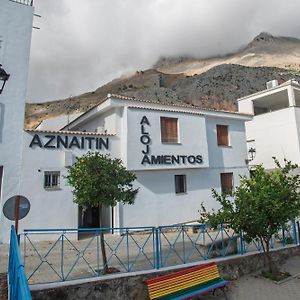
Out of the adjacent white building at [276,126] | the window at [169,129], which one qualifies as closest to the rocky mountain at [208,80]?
the adjacent white building at [276,126]

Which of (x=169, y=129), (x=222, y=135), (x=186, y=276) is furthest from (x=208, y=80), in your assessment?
(x=186, y=276)

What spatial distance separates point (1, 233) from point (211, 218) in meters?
8.16

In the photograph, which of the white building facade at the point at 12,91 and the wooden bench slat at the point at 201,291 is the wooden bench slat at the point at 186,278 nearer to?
the wooden bench slat at the point at 201,291

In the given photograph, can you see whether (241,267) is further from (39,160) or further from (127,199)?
(39,160)

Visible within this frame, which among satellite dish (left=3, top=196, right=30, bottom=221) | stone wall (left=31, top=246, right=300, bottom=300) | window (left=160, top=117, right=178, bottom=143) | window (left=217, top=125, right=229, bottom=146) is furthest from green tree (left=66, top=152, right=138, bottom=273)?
window (left=217, top=125, right=229, bottom=146)

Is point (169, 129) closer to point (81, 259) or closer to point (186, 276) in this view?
point (81, 259)

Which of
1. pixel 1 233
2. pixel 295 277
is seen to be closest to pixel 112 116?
pixel 1 233

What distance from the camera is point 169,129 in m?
15.5

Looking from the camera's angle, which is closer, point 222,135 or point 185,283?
point 185,283

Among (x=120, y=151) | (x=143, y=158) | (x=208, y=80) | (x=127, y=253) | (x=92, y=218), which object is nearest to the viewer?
(x=127, y=253)

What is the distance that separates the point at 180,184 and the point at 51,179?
6.89 m

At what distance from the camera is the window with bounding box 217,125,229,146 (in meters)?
18.0

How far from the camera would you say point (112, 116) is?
1488 centimetres

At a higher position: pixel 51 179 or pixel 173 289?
pixel 51 179
